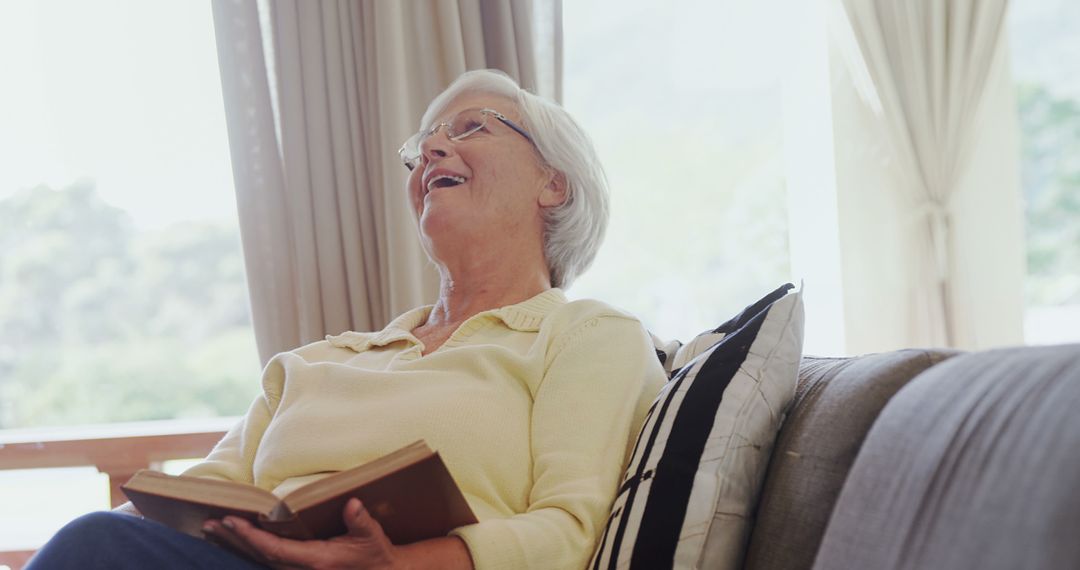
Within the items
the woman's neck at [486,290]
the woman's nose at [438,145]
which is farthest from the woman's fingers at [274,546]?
the woman's nose at [438,145]

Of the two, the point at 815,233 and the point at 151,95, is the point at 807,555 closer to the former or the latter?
the point at 815,233

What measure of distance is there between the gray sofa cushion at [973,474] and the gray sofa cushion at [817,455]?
16 cm

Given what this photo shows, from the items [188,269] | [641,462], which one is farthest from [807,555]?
[188,269]

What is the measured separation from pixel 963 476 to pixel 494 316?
101cm

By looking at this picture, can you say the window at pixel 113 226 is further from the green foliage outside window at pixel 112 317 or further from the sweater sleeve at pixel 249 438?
the sweater sleeve at pixel 249 438

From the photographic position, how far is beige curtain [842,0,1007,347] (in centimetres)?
293

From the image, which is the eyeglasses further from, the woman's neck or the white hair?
the woman's neck

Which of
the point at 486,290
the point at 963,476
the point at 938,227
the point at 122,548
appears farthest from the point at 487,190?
the point at 938,227

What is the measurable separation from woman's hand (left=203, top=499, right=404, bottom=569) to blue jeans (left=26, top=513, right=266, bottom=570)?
26 millimetres

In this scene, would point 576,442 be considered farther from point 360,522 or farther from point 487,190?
point 487,190

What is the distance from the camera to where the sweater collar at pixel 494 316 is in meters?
1.58

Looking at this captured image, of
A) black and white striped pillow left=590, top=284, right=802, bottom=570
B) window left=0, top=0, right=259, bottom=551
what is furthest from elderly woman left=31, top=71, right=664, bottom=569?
window left=0, top=0, right=259, bottom=551

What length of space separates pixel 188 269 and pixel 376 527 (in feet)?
7.81

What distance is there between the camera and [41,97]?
3105mm
